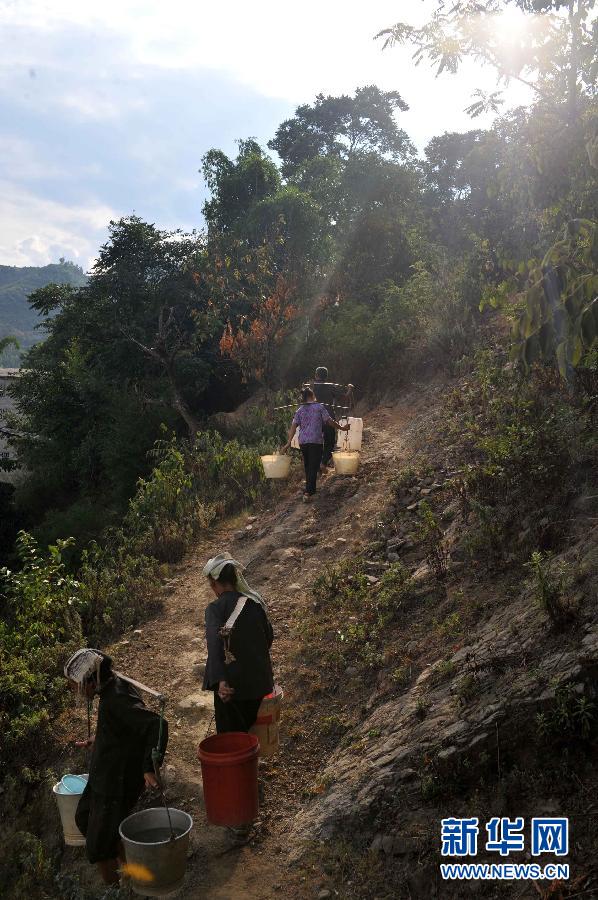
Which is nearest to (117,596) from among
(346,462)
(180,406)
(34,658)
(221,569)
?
(34,658)

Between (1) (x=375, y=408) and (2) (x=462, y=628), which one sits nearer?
(2) (x=462, y=628)

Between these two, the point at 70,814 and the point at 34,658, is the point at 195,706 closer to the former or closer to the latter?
the point at 70,814

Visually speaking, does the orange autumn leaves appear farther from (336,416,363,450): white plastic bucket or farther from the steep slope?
the steep slope

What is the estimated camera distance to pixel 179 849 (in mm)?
3725

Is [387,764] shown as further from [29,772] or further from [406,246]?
[406,246]

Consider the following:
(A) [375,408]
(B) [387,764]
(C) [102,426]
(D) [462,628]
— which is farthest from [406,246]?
(B) [387,764]

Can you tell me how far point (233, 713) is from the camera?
14.7 feet

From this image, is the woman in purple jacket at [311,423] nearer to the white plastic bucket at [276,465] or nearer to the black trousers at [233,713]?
the white plastic bucket at [276,465]

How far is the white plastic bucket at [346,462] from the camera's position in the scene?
10.1 meters

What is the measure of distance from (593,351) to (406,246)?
1549 centimetres

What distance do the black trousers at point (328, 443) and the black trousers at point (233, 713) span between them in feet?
21.1

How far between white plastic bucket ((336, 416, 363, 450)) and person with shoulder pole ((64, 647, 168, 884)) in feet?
A: 22.4

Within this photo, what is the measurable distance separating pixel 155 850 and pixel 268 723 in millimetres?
1204
